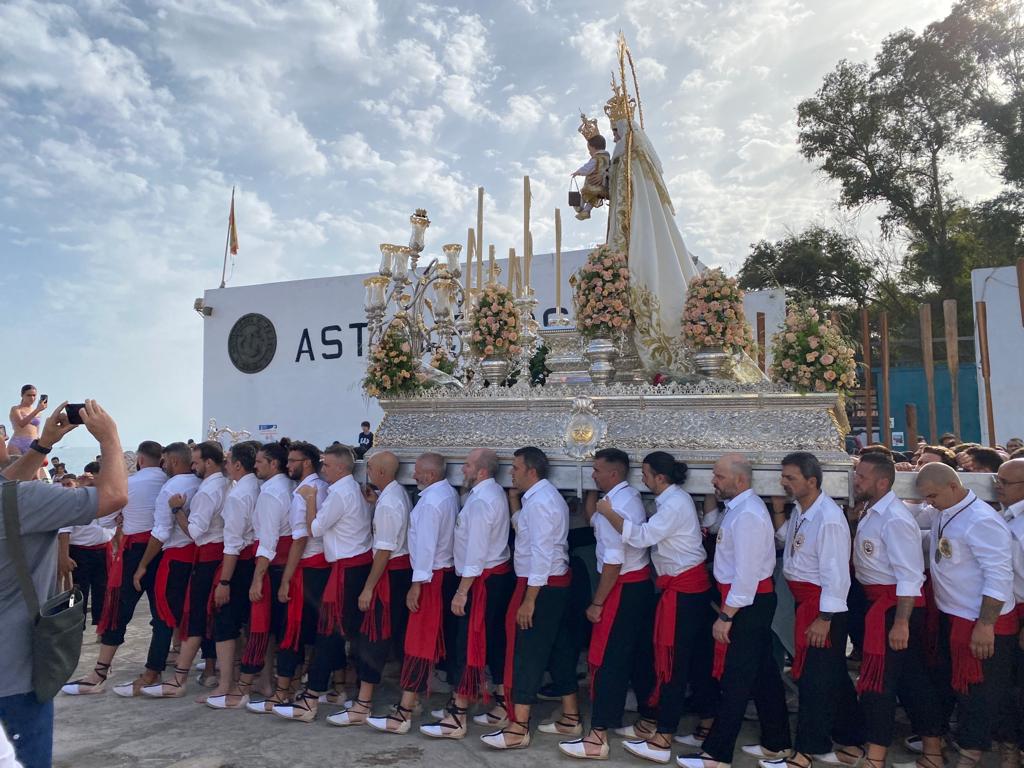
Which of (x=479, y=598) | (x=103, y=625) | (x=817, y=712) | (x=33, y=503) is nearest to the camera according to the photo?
(x=33, y=503)

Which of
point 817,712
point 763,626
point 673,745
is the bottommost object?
point 673,745

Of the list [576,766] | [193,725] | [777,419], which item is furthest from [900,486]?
[193,725]

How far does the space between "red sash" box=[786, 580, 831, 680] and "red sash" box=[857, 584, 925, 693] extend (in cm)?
29

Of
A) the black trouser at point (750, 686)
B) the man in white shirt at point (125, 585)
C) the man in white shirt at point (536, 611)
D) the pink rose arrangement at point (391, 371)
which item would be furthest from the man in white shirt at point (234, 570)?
the black trouser at point (750, 686)

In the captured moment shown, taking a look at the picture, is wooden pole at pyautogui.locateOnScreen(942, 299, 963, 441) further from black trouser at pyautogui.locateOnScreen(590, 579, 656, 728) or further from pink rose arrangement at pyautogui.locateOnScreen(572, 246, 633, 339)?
black trouser at pyautogui.locateOnScreen(590, 579, 656, 728)

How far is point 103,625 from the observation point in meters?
5.83

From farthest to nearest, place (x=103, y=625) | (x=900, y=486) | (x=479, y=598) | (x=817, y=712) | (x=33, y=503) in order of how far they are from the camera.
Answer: (x=103, y=625) < (x=479, y=598) < (x=900, y=486) < (x=817, y=712) < (x=33, y=503)

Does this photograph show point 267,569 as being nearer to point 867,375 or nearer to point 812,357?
point 812,357

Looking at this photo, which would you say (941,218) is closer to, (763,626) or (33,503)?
(763,626)

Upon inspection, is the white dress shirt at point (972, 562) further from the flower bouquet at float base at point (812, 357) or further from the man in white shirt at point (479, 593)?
the man in white shirt at point (479, 593)

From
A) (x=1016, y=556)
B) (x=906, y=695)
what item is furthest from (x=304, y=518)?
(x=1016, y=556)

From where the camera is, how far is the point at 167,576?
5758 millimetres

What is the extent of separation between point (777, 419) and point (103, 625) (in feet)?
16.9

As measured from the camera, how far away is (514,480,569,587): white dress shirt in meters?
4.67
